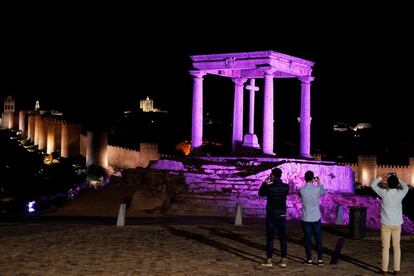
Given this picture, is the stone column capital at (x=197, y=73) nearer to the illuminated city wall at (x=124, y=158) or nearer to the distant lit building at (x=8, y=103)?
the illuminated city wall at (x=124, y=158)

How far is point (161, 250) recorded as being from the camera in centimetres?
1700

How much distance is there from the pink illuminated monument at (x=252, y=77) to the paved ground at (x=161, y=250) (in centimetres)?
1926

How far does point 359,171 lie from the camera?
79.5 metres

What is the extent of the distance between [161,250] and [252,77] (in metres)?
30.0

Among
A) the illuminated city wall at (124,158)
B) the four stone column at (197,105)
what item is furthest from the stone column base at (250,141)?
the illuminated city wall at (124,158)

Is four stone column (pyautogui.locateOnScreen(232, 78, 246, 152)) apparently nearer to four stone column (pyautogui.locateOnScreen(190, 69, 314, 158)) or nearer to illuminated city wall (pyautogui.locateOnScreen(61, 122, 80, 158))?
four stone column (pyautogui.locateOnScreen(190, 69, 314, 158))

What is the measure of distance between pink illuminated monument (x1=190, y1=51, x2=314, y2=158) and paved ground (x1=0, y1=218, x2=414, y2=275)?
19.3 m

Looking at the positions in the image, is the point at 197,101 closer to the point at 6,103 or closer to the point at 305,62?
the point at 305,62

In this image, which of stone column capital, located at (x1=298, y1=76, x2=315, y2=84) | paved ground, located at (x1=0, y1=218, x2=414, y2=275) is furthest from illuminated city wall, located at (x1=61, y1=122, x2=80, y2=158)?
paved ground, located at (x1=0, y1=218, x2=414, y2=275)

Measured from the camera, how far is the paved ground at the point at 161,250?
14.3 meters

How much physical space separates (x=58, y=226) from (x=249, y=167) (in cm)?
1573

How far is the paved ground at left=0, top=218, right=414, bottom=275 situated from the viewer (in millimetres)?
14336

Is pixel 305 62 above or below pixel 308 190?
above

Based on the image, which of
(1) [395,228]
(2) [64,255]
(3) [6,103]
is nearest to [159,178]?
(2) [64,255]
